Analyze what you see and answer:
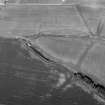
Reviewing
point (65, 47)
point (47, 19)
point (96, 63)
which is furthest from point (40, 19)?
point (96, 63)

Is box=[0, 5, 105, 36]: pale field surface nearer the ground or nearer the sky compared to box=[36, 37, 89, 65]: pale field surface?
nearer the sky

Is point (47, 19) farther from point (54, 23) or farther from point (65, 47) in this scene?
point (65, 47)

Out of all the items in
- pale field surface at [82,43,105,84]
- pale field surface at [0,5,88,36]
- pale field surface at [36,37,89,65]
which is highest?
pale field surface at [0,5,88,36]

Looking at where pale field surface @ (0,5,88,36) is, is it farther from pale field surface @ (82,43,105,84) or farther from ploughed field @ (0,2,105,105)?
pale field surface @ (82,43,105,84)

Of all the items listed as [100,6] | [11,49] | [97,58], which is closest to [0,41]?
[11,49]

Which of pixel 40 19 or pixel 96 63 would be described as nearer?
pixel 96 63


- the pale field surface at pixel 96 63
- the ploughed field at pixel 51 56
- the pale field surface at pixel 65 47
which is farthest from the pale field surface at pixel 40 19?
the pale field surface at pixel 96 63

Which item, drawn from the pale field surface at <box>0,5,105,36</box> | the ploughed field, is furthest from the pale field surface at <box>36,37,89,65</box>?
the pale field surface at <box>0,5,105,36</box>

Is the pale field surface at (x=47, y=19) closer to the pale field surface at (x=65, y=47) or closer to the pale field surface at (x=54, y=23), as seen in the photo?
the pale field surface at (x=54, y=23)

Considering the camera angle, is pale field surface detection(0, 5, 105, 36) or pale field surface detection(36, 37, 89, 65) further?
pale field surface detection(0, 5, 105, 36)
